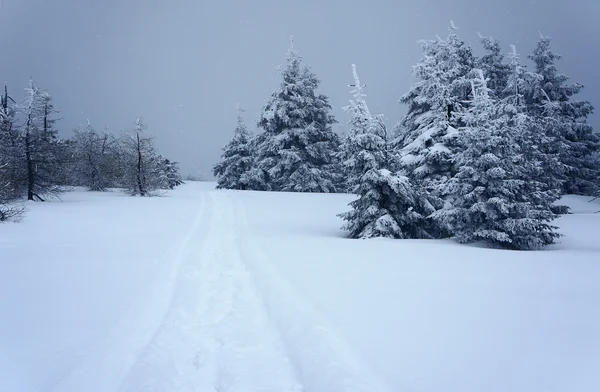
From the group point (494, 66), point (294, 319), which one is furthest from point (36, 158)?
point (494, 66)

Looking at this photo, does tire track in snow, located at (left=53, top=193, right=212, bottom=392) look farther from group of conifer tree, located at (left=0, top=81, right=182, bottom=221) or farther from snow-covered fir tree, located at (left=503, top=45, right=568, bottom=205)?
snow-covered fir tree, located at (left=503, top=45, right=568, bottom=205)

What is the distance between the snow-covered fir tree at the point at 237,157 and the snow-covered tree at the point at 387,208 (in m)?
24.6

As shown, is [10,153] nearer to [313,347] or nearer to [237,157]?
[237,157]

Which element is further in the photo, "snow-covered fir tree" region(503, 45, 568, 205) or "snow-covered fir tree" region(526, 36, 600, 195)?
"snow-covered fir tree" region(526, 36, 600, 195)

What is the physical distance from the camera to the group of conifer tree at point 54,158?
2080cm

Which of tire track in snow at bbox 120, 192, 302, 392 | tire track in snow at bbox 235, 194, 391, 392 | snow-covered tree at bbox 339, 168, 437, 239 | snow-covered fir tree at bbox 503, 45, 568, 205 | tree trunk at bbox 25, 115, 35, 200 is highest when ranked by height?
snow-covered fir tree at bbox 503, 45, 568, 205

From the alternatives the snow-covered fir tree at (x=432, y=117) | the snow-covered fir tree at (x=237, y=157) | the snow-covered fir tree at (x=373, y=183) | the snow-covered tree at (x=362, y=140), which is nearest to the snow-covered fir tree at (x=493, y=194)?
the snow-covered fir tree at (x=373, y=183)

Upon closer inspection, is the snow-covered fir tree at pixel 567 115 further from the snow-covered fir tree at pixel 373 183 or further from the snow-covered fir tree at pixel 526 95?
the snow-covered fir tree at pixel 373 183

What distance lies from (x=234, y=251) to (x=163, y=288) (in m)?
3.12

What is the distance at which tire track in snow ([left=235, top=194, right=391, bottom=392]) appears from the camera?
283 cm

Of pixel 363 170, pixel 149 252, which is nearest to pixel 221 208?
pixel 363 170

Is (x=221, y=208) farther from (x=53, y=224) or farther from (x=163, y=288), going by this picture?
(x=163, y=288)

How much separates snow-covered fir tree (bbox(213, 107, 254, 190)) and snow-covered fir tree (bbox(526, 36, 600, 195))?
26.8m

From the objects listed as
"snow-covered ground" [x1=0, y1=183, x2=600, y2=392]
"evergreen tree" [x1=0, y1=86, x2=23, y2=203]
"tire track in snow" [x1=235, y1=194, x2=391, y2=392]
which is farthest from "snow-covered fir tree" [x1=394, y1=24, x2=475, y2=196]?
"evergreen tree" [x1=0, y1=86, x2=23, y2=203]
